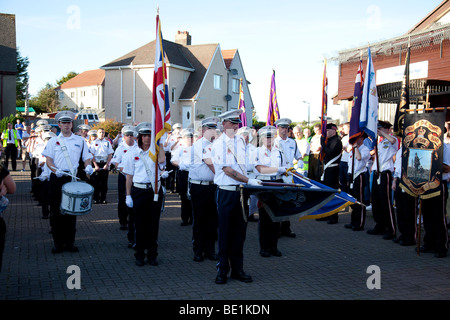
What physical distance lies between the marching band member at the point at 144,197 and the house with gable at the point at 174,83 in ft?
110

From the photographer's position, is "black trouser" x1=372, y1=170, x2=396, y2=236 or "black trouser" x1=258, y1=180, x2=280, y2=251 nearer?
"black trouser" x1=258, y1=180, x2=280, y2=251

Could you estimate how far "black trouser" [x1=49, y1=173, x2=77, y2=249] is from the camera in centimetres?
726

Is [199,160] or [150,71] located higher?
[150,71]

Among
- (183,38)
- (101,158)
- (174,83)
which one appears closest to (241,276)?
(101,158)

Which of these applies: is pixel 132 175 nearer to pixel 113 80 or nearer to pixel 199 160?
pixel 199 160

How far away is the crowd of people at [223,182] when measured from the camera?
578 centimetres

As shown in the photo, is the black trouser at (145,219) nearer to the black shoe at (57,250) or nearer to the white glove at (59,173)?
the white glove at (59,173)

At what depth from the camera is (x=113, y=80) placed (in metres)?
42.9

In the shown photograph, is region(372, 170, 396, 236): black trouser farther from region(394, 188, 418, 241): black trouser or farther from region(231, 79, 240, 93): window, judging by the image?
region(231, 79, 240, 93): window

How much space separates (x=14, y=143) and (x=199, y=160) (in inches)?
676


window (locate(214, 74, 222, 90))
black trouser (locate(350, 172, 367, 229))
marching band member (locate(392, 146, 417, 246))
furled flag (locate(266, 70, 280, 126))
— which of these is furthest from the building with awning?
window (locate(214, 74, 222, 90))

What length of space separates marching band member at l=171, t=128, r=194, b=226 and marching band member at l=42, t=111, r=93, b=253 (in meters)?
2.70
